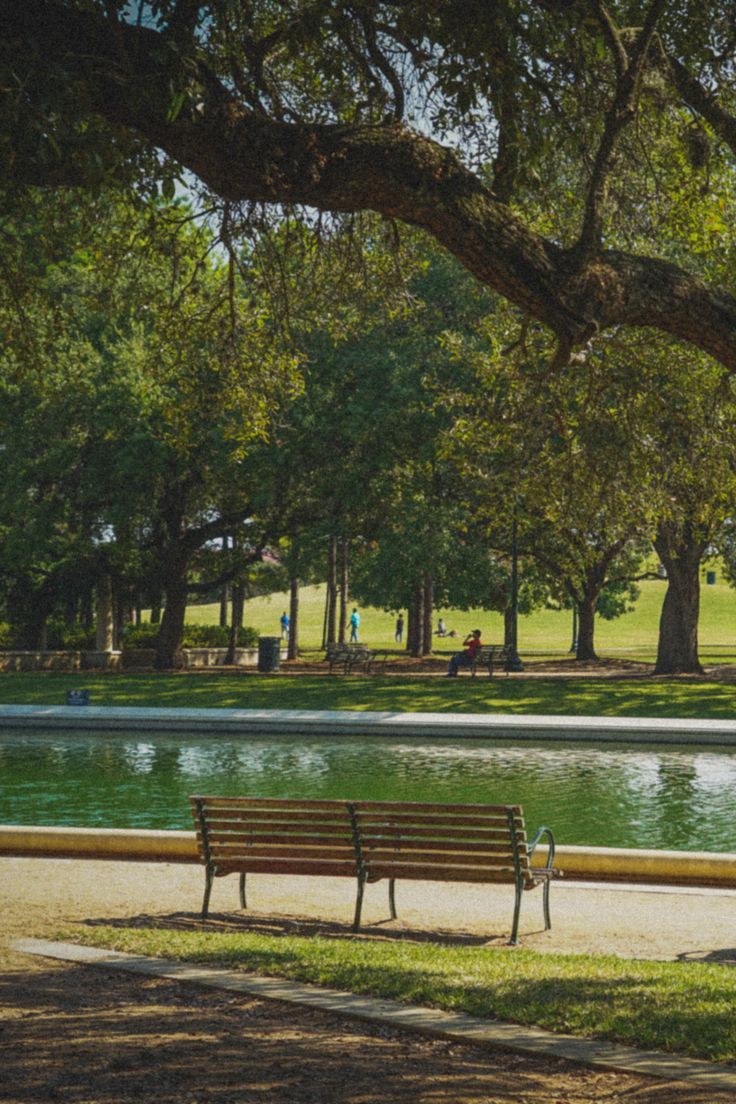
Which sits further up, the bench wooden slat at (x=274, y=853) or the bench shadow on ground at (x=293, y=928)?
the bench wooden slat at (x=274, y=853)

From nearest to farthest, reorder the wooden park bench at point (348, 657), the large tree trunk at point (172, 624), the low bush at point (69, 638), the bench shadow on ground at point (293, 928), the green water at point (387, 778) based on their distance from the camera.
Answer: the bench shadow on ground at point (293, 928) → the green water at point (387, 778) → the wooden park bench at point (348, 657) → the large tree trunk at point (172, 624) → the low bush at point (69, 638)

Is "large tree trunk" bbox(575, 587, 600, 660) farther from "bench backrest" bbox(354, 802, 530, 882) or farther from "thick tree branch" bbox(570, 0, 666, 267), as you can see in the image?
"thick tree branch" bbox(570, 0, 666, 267)

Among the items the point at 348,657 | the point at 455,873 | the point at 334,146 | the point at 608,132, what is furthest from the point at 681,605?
the point at 334,146

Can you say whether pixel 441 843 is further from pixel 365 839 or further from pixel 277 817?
pixel 277 817

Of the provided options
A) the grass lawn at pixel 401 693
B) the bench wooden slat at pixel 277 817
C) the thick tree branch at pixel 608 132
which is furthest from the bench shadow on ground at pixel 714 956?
the grass lawn at pixel 401 693

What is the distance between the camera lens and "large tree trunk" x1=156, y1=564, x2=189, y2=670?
130 feet

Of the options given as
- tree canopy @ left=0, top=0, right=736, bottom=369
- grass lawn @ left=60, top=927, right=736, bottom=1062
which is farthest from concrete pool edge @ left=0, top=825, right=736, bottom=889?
tree canopy @ left=0, top=0, right=736, bottom=369

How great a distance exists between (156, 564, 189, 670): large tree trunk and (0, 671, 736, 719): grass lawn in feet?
14.1

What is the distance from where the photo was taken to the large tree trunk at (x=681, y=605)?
35188 mm

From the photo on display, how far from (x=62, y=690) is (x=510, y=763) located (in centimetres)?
1546

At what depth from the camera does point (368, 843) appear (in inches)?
386

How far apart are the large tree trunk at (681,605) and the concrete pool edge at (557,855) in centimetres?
2343

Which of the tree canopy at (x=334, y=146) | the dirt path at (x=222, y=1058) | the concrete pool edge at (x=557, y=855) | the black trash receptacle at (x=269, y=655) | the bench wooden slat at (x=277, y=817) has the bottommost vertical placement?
the concrete pool edge at (x=557, y=855)

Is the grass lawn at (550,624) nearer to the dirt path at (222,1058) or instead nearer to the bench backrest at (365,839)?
the bench backrest at (365,839)
